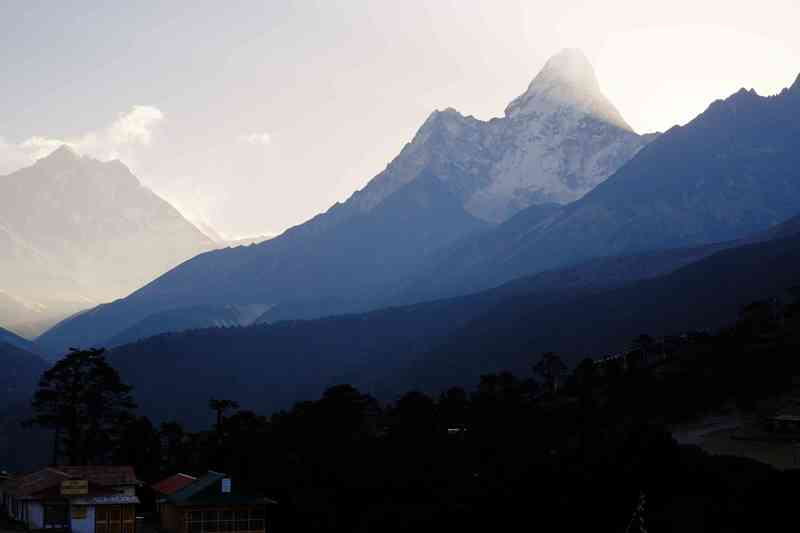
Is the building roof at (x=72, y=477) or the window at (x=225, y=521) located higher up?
the building roof at (x=72, y=477)

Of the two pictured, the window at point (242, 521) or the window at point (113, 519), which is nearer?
the window at point (113, 519)

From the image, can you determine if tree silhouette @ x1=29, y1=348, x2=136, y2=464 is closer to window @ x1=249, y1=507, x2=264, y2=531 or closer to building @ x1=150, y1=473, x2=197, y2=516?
building @ x1=150, y1=473, x2=197, y2=516

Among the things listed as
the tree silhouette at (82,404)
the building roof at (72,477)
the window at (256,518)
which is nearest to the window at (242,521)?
the window at (256,518)

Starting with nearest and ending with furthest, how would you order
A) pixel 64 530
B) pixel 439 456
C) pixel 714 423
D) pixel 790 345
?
pixel 64 530 → pixel 439 456 → pixel 714 423 → pixel 790 345

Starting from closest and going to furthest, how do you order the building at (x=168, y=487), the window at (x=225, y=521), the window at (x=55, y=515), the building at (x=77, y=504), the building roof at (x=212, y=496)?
the building at (x=77, y=504) → the window at (x=55, y=515) → the building roof at (x=212, y=496) → the window at (x=225, y=521) → the building at (x=168, y=487)

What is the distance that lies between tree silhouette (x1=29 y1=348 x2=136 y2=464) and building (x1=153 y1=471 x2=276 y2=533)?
Answer: 34.2m

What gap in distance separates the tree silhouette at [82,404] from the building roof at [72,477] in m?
27.7

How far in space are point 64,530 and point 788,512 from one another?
47813mm

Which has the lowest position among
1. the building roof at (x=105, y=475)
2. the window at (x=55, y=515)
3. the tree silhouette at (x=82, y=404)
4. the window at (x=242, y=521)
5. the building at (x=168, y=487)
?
the window at (x=242, y=521)

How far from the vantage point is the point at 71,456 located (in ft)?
423

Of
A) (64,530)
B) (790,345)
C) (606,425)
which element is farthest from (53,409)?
(790,345)

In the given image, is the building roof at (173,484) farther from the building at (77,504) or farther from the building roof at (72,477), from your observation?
the building at (77,504)

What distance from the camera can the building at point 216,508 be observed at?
95.3 m

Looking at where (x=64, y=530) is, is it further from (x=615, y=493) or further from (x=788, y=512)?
(x=788, y=512)
